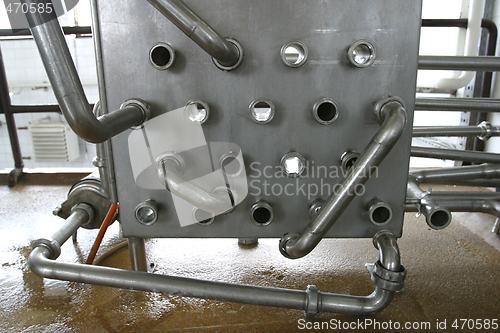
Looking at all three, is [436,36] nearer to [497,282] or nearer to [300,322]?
[497,282]

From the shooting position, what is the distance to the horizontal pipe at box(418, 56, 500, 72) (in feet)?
3.40

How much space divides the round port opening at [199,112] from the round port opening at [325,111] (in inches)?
9.7

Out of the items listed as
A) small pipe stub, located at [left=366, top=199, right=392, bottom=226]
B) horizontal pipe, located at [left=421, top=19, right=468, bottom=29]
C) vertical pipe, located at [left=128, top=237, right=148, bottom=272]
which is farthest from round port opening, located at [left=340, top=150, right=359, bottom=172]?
horizontal pipe, located at [left=421, top=19, right=468, bottom=29]

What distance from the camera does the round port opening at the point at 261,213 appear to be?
0.78 meters

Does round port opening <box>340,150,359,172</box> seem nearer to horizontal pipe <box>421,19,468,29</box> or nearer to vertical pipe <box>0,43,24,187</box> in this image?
horizontal pipe <box>421,19,468,29</box>

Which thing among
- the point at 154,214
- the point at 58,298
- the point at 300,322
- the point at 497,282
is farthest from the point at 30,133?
the point at 497,282

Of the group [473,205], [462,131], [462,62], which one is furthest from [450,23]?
[473,205]

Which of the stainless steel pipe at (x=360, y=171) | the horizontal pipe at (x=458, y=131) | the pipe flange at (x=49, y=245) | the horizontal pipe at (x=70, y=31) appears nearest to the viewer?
the stainless steel pipe at (x=360, y=171)

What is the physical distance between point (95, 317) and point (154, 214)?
342 millimetres

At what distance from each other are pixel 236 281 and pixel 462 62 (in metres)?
1.00


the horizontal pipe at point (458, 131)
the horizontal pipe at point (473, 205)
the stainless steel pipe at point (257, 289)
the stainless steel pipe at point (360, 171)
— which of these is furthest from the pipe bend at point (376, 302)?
the horizontal pipe at point (458, 131)

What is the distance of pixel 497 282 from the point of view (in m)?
0.99

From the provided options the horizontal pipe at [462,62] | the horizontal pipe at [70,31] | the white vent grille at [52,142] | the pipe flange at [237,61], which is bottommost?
the white vent grille at [52,142]

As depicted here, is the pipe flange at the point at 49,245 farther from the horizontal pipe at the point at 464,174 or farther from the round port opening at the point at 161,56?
the horizontal pipe at the point at 464,174
